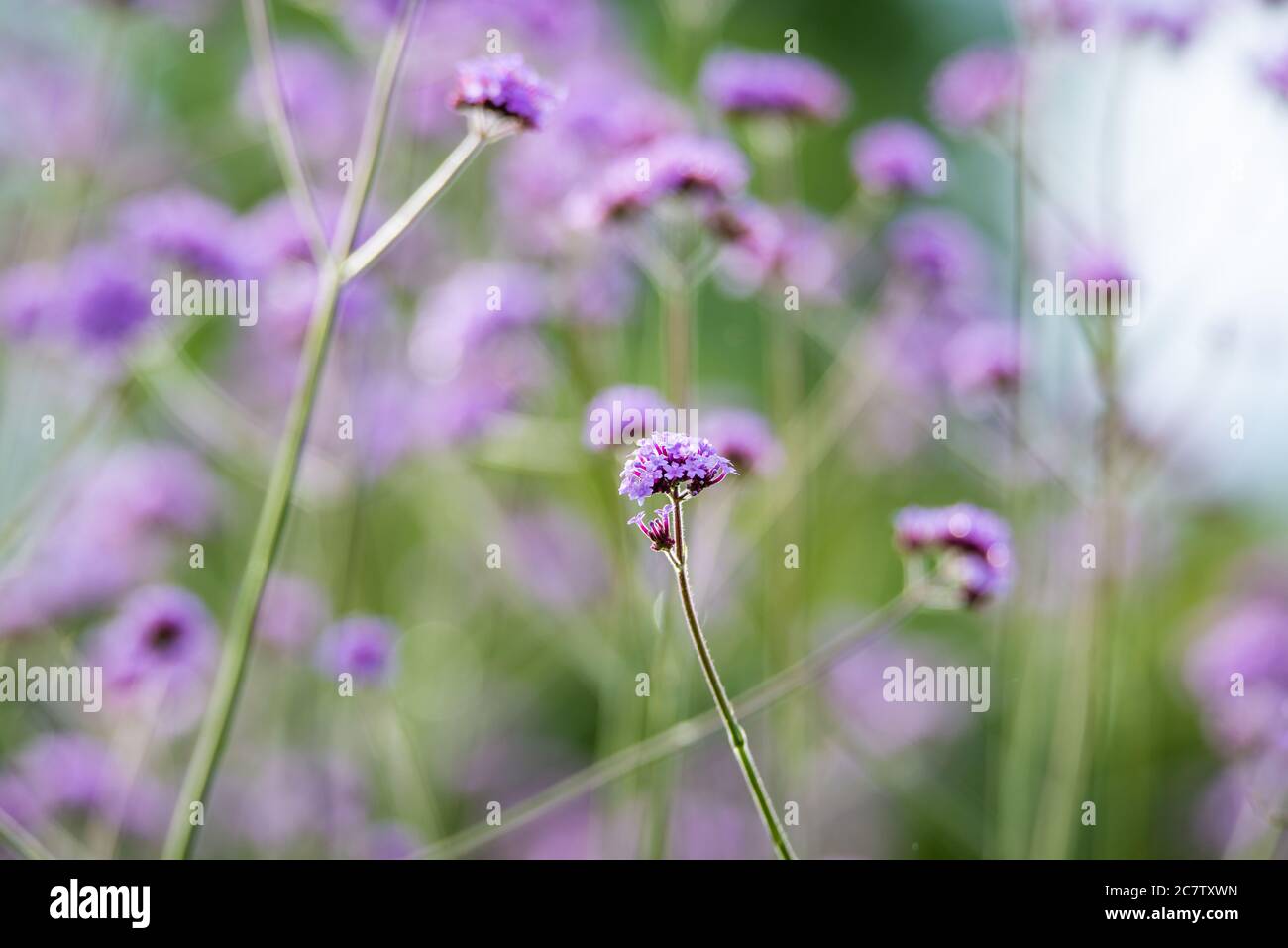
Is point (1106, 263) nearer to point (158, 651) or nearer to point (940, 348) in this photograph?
point (940, 348)

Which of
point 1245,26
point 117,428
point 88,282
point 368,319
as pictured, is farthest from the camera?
point 117,428

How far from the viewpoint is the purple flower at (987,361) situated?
7.40ft

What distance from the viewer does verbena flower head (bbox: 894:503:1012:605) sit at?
1465 mm

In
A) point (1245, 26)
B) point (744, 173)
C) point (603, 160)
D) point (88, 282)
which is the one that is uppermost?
point (1245, 26)

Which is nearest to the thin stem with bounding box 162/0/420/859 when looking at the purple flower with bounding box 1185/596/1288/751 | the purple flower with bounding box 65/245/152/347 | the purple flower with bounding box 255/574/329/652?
the purple flower with bounding box 65/245/152/347

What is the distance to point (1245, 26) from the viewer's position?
2195 mm

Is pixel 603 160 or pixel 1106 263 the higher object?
pixel 603 160

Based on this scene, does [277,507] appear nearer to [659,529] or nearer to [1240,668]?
[659,529]

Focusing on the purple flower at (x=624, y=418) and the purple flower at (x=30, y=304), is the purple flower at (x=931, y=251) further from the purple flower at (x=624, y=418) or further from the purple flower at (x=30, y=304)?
the purple flower at (x=30, y=304)

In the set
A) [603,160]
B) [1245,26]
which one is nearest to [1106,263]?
[1245,26]

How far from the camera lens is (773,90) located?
2.16m

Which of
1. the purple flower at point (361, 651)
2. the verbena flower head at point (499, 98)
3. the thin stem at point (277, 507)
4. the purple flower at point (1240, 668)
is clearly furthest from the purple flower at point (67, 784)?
the purple flower at point (1240, 668)

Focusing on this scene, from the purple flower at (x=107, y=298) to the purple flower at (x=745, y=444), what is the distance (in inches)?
36.7

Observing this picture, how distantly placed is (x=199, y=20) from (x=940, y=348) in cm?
179
